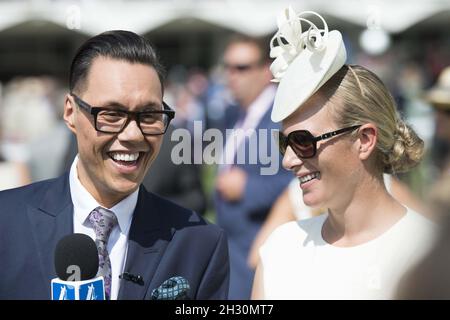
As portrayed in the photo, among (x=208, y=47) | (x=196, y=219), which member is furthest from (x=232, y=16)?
(x=196, y=219)

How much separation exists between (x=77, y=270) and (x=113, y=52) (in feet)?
2.42

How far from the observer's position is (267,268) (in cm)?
267

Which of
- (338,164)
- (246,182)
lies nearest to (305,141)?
(338,164)

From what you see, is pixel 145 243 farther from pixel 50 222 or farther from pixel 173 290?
pixel 50 222

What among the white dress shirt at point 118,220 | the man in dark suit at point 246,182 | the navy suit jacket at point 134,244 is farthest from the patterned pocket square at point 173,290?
the man in dark suit at point 246,182

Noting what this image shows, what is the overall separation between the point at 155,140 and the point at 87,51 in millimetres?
369

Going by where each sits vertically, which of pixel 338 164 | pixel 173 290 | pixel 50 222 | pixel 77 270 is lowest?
pixel 173 290

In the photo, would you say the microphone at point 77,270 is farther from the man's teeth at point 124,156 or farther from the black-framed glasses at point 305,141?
the black-framed glasses at point 305,141

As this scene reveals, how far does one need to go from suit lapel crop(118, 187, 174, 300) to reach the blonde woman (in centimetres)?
38

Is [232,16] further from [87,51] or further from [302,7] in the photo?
[87,51]

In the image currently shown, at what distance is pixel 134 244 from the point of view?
8.34 ft

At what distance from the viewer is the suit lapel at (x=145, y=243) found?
2480mm

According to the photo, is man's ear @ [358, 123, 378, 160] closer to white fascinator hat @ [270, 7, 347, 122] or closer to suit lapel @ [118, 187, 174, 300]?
white fascinator hat @ [270, 7, 347, 122]
